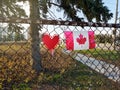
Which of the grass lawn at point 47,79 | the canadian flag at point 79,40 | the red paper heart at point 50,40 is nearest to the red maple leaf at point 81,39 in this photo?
the canadian flag at point 79,40

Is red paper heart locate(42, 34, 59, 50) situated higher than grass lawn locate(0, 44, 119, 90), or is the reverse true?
red paper heart locate(42, 34, 59, 50)

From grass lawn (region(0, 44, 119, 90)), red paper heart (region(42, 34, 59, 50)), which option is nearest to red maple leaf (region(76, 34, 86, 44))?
red paper heart (region(42, 34, 59, 50))

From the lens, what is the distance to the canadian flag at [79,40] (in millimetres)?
4148

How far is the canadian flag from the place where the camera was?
4148mm

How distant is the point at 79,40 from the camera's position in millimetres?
4219

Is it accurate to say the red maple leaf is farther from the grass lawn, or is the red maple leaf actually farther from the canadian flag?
the grass lawn

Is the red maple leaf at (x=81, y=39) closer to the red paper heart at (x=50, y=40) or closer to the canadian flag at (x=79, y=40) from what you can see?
the canadian flag at (x=79, y=40)

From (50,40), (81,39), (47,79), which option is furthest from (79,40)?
(47,79)

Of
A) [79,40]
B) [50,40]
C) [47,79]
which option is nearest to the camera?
[50,40]

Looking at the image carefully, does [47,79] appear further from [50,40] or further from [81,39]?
[50,40]

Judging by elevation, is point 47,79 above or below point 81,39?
below

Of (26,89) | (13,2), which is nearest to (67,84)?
(26,89)

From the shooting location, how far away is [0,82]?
8.69 m

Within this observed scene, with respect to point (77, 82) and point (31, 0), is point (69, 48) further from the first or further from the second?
point (31, 0)
